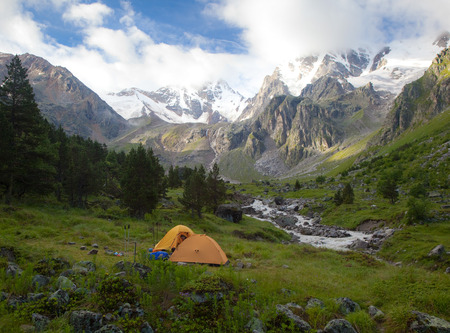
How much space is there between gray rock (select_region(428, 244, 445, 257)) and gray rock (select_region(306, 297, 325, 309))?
15164 mm

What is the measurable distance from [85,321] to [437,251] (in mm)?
23354

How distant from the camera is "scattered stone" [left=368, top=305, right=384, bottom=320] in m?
9.03

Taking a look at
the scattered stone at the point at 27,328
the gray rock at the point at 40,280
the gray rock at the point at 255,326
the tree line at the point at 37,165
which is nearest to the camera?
the scattered stone at the point at 27,328

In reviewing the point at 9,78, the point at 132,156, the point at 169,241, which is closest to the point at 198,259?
the point at 169,241

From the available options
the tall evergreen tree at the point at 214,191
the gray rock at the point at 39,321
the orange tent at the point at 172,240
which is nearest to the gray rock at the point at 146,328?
the gray rock at the point at 39,321

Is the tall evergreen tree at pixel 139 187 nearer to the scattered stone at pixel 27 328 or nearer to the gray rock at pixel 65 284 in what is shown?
the gray rock at pixel 65 284

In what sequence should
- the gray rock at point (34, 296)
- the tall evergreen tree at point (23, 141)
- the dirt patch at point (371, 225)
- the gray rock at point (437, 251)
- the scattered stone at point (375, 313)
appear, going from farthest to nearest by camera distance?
the dirt patch at point (371, 225)
the tall evergreen tree at point (23, 141)
the gray rock at point (437, 251)
the scattered stone at point (375, 313)
the gray rock at point (34, 296)

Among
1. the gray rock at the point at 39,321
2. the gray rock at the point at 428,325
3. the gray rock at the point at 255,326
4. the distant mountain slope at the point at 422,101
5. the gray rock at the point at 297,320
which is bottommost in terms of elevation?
the gray rock at the point at 39,321

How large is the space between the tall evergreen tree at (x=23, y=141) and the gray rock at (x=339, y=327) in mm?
30705

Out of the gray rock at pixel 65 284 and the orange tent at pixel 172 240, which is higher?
the gray rock at pixel 65 284

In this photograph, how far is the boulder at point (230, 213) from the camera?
→ 44.2 metres

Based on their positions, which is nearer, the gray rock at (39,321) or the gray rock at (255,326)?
the gray rock at (39,321)

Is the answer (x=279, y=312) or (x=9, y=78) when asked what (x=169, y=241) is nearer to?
(x=279, y=312)

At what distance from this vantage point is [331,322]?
25.9ft
